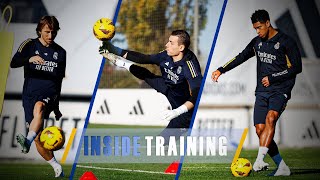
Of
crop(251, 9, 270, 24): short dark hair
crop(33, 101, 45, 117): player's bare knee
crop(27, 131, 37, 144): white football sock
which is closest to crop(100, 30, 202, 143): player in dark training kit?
crop(251, 9, 270, 24): short dark hair

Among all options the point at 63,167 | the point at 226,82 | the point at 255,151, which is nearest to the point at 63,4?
the point at 63,167

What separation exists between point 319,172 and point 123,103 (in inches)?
131

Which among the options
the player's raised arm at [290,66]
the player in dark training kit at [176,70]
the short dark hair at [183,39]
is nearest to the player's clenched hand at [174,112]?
the player in dark training kit at [176,70]

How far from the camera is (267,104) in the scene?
765cm

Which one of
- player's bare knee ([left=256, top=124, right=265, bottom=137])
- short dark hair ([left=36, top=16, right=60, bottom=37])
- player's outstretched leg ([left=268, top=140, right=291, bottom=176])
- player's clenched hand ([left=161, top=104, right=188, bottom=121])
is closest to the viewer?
player's clenched hand ([left=161, top=104, right=188, bottom=121])

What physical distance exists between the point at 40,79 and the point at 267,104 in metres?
2.84

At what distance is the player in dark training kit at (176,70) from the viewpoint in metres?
7.54

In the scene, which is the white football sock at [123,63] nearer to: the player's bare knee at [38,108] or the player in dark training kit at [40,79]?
the player in dark training kit at [40,79]

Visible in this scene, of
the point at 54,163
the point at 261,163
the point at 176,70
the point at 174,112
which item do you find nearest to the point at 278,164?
the point at 261,163

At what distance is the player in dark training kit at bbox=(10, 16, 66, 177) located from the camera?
783cm

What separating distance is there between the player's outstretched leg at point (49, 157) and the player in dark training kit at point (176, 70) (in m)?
1.36

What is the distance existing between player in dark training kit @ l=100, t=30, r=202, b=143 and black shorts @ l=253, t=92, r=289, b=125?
820 mm

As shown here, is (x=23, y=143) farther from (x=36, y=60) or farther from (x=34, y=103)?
(x=36, y=60)

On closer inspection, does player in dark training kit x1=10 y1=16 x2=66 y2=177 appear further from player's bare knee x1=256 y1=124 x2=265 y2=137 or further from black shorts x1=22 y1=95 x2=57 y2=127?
player's bare knee x1=256 y1=124 x2=265 y2=137
